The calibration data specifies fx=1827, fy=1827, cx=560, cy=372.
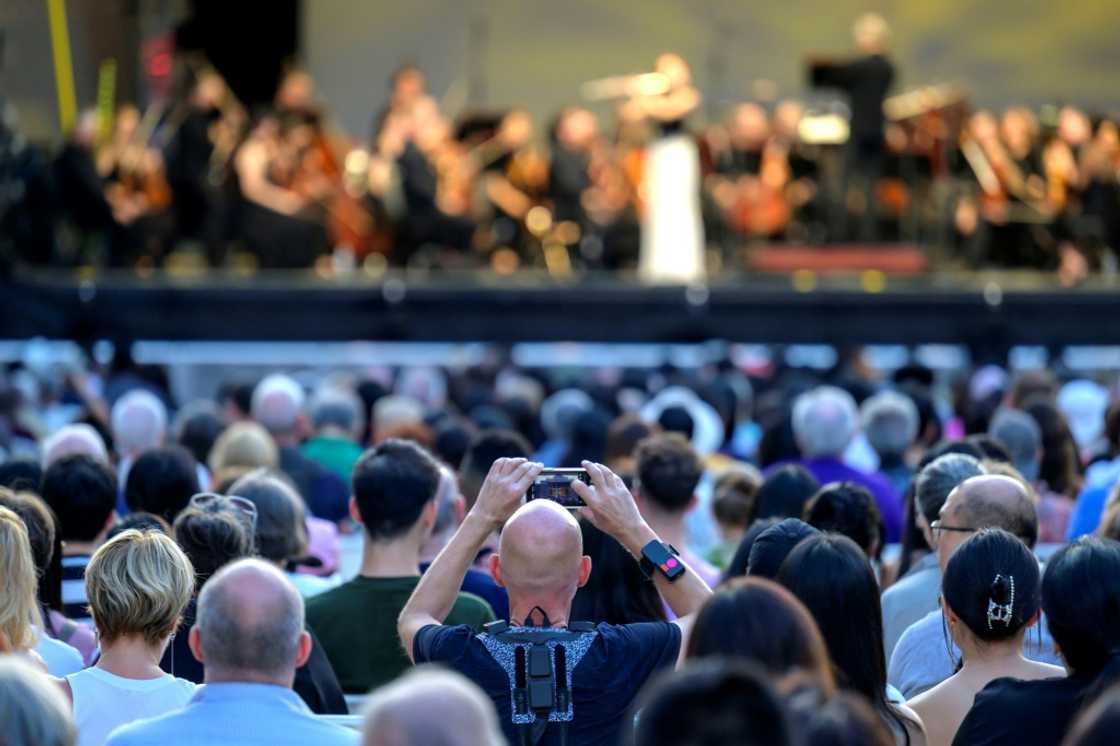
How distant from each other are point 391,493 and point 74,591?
2.79 ft

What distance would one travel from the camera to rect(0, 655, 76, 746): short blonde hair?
2371mm

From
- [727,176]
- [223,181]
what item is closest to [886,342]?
[727,176]

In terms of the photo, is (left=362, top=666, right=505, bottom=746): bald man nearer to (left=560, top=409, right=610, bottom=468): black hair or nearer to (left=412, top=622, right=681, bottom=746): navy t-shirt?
(left=412, top=622, right=681, bottom=746): navy t-shirt

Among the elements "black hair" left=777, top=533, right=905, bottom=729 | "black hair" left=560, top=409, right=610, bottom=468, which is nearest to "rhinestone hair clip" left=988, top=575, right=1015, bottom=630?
"black hair" left=777, top=533, right=905, bottom=729

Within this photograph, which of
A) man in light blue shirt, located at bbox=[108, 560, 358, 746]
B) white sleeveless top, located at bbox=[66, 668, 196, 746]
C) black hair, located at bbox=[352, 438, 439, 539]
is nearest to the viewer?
man in light blue shirt, located at bbox=[108, 560, 358, 746]

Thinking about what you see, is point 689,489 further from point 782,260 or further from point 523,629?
point 782,260

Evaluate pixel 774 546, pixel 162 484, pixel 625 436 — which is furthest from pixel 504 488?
pixel 625 436

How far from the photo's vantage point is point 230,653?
2.87m

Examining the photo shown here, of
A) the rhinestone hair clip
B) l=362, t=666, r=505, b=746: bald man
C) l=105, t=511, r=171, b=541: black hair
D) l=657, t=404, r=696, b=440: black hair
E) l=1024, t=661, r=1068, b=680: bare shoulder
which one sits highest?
l=362, t=666, r=505, b=746: bald man

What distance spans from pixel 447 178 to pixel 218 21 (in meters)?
4.46

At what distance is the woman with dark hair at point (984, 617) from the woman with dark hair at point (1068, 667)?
0.12 meters

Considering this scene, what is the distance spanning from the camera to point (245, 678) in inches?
114

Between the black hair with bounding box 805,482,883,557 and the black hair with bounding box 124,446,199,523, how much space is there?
5.84 ft

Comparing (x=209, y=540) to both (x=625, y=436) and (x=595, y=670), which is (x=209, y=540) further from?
(x=625, y=436)
